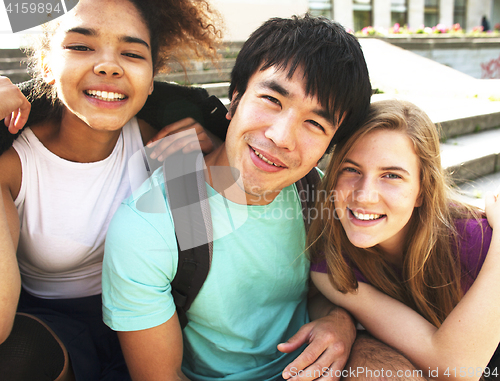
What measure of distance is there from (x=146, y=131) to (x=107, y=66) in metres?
0.51

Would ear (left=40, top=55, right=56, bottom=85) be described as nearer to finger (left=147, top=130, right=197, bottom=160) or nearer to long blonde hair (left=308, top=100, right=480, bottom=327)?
finger (left=147, top=130, right=197, bottom=160)

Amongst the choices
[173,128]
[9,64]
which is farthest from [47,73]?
[9,64]

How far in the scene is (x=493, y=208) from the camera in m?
1.92

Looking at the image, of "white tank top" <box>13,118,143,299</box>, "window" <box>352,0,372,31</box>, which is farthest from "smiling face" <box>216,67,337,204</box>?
"window" <box>352,0,372,31</box>

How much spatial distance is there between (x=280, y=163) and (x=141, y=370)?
1.08 m

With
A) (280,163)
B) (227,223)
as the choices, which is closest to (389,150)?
(280,163)

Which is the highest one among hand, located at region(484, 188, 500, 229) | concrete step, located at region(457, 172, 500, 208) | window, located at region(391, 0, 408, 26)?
hand, located at region(484, 188, 500, 229)

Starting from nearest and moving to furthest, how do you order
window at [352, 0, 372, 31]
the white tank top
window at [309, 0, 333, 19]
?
the white tank top < window at [309, 0, 333, 19] < window at [352, 0, 372, 31]

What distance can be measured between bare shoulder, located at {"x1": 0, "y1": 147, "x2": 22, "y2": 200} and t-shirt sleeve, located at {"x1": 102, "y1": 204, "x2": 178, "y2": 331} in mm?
550

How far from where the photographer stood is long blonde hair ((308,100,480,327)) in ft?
6.12

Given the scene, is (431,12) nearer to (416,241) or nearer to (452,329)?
(416,241)

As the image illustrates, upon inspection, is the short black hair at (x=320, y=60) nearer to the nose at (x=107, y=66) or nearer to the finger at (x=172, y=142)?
the finger at (x=172, y=142)

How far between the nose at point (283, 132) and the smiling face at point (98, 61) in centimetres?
70

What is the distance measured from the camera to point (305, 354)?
1643mm
